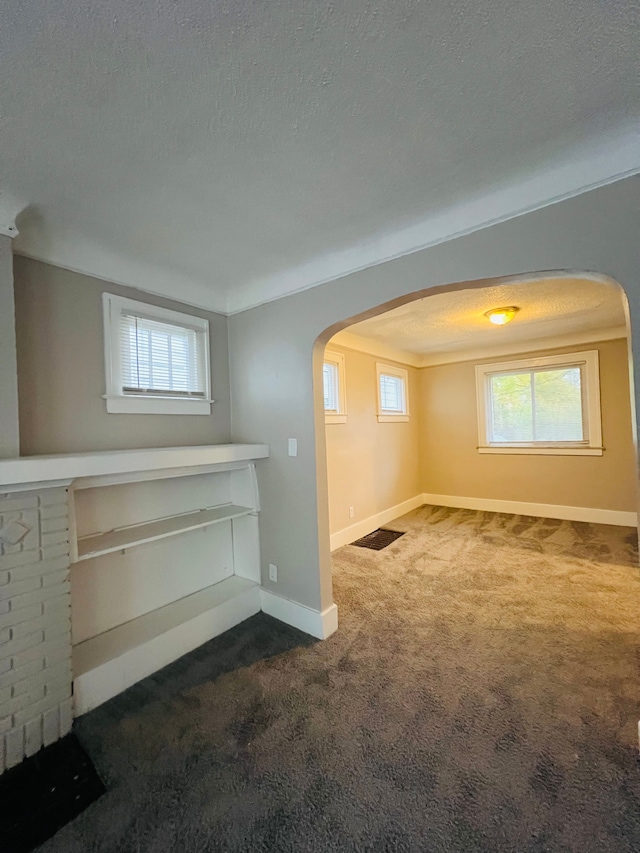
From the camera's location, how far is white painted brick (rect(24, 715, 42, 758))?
1485mm

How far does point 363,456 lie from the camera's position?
4.38 metres

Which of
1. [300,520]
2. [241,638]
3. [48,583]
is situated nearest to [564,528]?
[300,520]

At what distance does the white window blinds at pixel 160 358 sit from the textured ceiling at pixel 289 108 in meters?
0.53

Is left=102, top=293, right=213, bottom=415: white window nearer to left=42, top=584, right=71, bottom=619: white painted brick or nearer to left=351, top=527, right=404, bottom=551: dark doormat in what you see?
left=42, top=584, right=71, bottom=619: white painted brick

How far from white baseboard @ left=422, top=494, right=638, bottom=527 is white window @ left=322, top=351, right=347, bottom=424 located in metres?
2.76

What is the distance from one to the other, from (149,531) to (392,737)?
1647 mm

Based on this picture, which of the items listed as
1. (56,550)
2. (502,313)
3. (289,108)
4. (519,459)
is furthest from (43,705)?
(519,459)

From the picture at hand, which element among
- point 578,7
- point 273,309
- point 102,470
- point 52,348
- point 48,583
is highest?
point 578,7

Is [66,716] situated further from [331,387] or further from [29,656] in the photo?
[331,387]

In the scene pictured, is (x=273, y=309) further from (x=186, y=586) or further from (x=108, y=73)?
(x=186, y=586)

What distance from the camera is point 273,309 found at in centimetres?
248

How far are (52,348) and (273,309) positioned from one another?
1.35 meters

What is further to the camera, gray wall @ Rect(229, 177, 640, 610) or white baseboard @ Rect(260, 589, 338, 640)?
white baseboard @ Rect(260, 589, 338, 640)

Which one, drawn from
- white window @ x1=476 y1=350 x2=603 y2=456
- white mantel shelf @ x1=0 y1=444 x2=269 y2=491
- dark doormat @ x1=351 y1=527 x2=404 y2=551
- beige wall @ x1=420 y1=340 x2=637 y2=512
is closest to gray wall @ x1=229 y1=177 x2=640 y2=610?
white mantel shelf @ x1=0 y1=444 x2=269 y2=491
